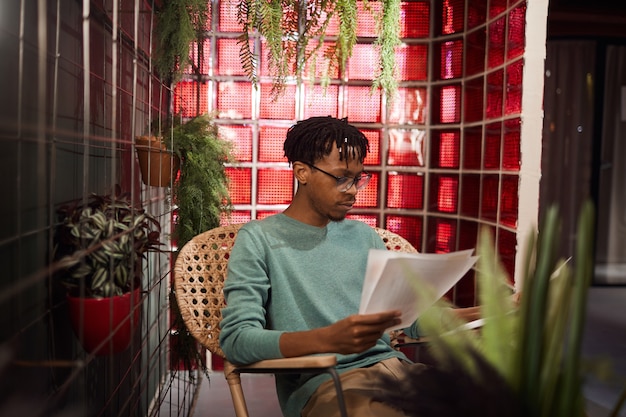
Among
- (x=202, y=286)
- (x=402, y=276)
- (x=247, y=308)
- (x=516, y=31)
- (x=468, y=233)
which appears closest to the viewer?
(x=402, y=276)

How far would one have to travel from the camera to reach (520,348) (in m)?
0.68

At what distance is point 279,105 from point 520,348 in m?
2.64

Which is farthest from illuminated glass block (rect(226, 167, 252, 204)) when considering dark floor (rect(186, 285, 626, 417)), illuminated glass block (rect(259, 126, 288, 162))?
dark floor (rect(186, 285, 626, 417))

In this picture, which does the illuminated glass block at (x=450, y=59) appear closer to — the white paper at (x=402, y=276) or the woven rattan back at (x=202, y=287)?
the woven rattan back at (x=202, y=287)

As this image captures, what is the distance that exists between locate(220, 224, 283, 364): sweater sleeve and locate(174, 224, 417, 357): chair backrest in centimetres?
28

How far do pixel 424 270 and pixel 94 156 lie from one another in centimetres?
100

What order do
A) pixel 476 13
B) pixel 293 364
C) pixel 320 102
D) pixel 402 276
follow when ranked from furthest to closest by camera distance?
1. pixel 320 102
2. pixel 476 13
3. pixel 293 364
4. pixel 402 276

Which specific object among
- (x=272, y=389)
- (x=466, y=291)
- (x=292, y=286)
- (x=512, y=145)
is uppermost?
(x=512, y=145)

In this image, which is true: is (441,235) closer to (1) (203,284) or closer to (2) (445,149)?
(2) (445,149)

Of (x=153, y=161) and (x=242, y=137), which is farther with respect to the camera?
(x=242, y=137)

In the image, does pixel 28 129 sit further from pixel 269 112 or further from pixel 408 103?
pixel 408 103

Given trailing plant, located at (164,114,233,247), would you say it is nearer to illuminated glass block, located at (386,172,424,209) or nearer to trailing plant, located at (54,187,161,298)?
trailing plant, located at (54,187,161,298)

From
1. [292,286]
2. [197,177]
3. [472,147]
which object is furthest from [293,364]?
[472,147]

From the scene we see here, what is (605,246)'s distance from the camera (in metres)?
5.90
